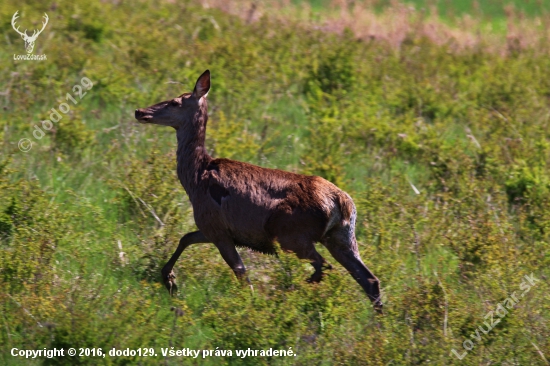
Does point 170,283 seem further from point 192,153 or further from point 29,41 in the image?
point 29,41

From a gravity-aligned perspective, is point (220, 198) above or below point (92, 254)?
above

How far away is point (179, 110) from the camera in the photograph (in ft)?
25.7

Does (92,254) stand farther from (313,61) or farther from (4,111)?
(313,61)

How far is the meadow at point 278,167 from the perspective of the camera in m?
6.36

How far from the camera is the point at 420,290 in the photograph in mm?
6977

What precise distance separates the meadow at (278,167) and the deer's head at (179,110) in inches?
43.1

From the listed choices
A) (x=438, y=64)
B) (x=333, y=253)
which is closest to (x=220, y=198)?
(x=333, y=253)

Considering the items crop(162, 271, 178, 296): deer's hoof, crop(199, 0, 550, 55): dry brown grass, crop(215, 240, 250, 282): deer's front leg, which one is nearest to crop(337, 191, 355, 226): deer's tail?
crop(215, 240, 250, 282): deer's front leg

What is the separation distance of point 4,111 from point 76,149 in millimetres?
1615

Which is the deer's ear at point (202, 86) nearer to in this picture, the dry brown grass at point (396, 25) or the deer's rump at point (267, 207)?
the deer's rump at point (267, 207)

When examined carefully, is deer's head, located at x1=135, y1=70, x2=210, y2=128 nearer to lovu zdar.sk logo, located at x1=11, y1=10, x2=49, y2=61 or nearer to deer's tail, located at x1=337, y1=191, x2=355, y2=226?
deer's tail, located at x1=337, y1=191, x2=355, y2=226

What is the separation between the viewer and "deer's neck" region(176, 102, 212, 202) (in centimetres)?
754

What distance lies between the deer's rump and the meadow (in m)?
0.38

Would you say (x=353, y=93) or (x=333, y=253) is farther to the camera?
(x=353, y=93)
